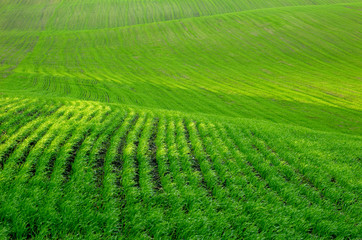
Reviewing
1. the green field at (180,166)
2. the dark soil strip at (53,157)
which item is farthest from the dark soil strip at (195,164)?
the dark soil strip at (53,157)

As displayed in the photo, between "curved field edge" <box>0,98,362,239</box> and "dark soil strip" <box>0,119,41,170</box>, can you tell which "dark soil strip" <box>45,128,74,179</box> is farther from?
"dark soil strip" <box>0,119,41,170</box>

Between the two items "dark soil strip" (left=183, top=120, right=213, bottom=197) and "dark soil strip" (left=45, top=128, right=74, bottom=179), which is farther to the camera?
"dark soil strip" (left=183, top=120, right=213, bottom=197)

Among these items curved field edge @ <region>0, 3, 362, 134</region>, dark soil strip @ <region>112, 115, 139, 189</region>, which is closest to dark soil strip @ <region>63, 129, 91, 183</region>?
dark soil strip @ <region>112, 115, 139, 189</region>

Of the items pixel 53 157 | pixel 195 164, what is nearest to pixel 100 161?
pixel 53 157

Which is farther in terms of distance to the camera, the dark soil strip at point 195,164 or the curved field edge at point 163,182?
the dark soil strip at point 195,164

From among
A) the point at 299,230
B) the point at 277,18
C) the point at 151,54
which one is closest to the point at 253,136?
the point at 299,230

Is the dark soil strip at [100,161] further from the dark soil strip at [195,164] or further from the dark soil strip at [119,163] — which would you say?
the dark soil strip at [195,164]

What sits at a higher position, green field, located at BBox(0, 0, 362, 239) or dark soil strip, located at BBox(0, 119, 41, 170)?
dark soil strip, located at BBox(0, 119, 41, 170)

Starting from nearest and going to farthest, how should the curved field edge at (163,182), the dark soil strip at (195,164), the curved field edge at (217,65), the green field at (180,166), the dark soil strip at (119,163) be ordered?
the curved field edge at (163,182)
the green field at (180,166)
the dark soil strip at (119,163)
the dark soil strip at (195,164)
the curved field edge at (217,65)

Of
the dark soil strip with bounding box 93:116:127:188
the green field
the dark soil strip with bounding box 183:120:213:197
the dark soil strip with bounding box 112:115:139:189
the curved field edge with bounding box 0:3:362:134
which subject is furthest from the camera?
the curved field edge with bounding box 0:3:362:134
